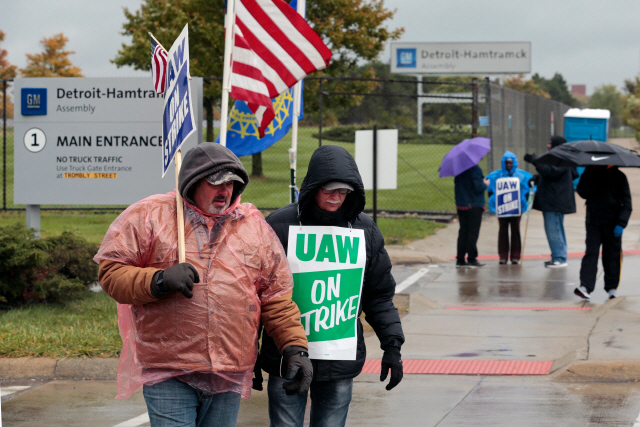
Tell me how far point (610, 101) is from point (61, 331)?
540ft

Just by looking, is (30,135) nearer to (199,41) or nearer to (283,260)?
(283,260)

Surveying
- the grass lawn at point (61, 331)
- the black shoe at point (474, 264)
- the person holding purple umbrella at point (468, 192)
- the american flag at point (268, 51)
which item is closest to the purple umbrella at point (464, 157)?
the person holding purple umbrella at point (468, 192)

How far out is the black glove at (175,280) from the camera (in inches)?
121

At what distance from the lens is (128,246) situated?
327cm

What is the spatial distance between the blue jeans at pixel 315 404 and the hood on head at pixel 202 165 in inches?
37.5

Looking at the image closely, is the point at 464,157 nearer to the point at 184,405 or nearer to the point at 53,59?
the point at 184,405

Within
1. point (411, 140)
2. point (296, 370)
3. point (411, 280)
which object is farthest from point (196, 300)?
point (411, 140)

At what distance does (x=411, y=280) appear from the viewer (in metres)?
12.0

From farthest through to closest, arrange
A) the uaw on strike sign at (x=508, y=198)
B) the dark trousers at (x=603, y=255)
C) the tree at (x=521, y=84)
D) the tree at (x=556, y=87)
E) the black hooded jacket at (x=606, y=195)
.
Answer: the tree at (x=556, y=87)
the tree at (x=521, y=84)
the uaw on strike sign at (x=508, y=198)
the dark trousers at (x=603, y=255)
the black hooded jacket at (x=606, y=195)

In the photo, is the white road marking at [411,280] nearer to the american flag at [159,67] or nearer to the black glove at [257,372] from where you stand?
the american flag at [159,67]

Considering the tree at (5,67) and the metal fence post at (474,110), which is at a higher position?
the tree at (5,67)

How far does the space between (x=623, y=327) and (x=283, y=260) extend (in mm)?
5639

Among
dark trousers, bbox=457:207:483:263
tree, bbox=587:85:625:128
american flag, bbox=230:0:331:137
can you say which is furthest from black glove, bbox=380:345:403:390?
tree, bbox=587:85:625:128

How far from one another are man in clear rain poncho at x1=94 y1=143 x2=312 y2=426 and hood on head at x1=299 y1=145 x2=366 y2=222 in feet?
1.29
